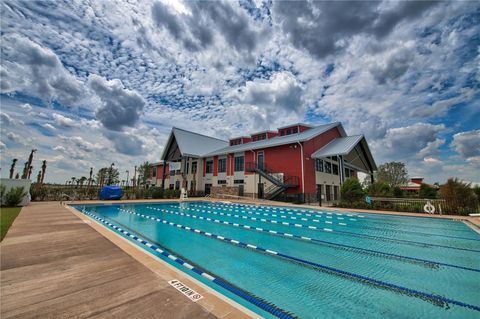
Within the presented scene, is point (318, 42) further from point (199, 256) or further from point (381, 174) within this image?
point (381, 174)

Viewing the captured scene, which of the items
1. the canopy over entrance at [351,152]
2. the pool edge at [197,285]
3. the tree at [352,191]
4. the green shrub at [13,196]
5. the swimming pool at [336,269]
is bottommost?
the swimming pool at [336,269]

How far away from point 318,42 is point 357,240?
33.3ft

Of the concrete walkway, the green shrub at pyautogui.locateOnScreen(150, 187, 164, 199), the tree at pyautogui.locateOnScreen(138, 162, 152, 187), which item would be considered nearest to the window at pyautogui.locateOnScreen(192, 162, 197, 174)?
the green shrub at pyautogui.locateOnScreen(150, 187, 164, 199)

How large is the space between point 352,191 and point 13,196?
22.8 metres

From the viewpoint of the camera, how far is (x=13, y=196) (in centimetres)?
1220

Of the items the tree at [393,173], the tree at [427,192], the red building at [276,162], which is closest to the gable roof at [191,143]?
the red building at [276,162]

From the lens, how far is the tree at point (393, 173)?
36281 mm

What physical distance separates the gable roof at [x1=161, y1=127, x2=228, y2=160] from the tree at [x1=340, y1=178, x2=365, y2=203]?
19.3 meters

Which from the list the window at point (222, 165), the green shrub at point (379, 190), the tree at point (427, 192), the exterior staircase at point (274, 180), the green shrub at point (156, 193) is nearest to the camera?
the green shrub at point (379, 190)

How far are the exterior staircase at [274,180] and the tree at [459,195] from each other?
993 centimetres

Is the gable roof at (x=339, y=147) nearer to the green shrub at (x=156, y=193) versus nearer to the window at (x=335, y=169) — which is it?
the window at (x=335, y=169)

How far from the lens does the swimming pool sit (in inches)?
111

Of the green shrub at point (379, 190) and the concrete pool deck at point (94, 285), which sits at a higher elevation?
the green shrub at point (379, 190)

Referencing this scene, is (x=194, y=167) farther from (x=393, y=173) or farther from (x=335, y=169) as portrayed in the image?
(x=393, y=173)
